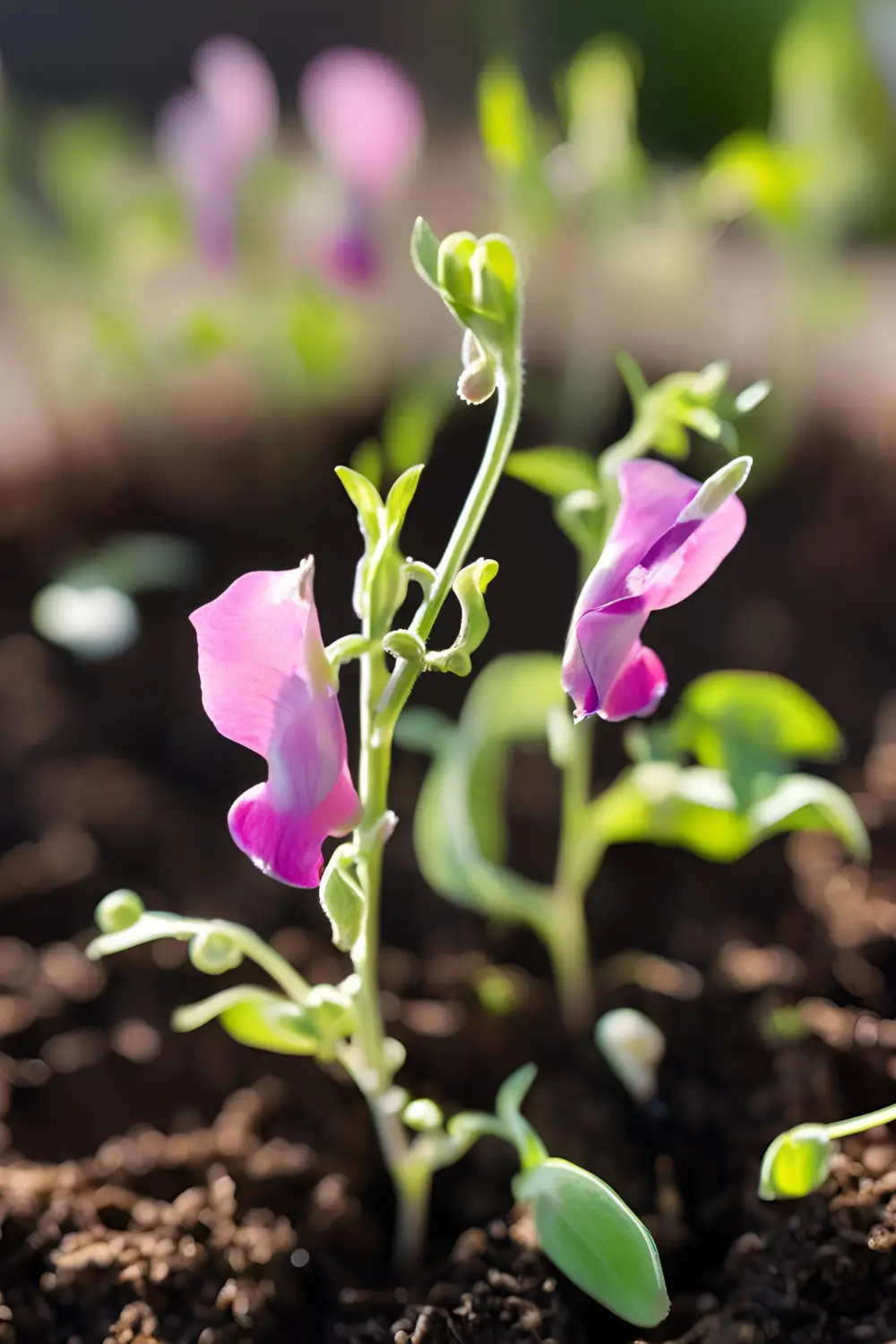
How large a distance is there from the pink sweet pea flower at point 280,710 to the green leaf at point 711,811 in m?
0.27

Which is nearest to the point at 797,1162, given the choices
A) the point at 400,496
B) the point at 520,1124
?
the point at 520,1124

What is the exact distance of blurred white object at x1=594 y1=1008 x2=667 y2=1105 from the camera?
2.39 ft

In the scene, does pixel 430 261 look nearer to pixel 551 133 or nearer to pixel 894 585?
pixel 551 133

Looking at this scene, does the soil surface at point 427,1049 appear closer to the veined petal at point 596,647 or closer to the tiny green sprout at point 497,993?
the tiny green sprout at point 497,993

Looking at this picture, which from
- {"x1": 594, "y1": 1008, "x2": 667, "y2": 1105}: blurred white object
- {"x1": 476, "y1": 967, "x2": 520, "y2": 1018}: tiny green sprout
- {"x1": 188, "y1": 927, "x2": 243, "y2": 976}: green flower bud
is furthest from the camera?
{"x1": 476, "y1": 967, "x2": 520, "y2": 1018}: tiny green sprout

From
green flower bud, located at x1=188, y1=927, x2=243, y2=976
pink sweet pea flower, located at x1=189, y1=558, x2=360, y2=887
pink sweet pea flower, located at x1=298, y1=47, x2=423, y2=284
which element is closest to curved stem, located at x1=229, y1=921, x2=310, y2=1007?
green flower bud, located at x1=188, y1=927, x2=243, y2=976

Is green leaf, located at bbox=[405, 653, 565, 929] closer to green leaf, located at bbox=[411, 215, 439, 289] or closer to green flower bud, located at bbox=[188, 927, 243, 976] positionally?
green flower bud, located at bbox=[188, 927, 243, 976]

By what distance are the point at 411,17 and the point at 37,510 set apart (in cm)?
175

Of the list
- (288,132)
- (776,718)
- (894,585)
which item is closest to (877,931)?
(776,718)

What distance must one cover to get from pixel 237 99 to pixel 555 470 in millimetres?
761

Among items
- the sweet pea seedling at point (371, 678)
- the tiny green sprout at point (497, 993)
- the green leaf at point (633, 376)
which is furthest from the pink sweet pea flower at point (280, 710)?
the tiny green sprout at point (497, 993)

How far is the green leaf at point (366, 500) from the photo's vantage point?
0.51m

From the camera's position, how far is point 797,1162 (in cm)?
56

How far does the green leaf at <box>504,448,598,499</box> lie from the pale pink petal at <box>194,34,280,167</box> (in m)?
0.73
